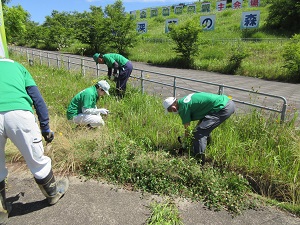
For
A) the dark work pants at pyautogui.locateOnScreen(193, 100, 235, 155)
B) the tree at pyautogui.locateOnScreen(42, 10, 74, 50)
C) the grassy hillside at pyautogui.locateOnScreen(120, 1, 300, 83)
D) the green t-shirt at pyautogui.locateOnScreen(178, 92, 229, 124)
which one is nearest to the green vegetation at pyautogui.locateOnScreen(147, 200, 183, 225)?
the dark work pants at pyautogui.locateOnScreen(193, 100, 235, 155)

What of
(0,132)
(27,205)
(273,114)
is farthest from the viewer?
(273,114)

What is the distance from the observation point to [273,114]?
385cm

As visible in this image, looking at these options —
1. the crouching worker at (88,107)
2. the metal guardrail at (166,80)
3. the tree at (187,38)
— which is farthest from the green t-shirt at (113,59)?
the tree at (187,38)

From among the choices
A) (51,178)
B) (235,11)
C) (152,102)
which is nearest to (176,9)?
(235,11)

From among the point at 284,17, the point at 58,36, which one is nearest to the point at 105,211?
the point at 284,17

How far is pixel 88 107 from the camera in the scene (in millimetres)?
4320

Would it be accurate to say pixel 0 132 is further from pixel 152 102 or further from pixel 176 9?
pixel 176 9

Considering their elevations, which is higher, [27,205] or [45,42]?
[45,42]

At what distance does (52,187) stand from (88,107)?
76.9 inches

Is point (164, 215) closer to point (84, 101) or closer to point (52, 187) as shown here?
point (52, 187)

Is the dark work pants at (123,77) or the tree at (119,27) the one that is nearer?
the dark work pants at (123,77)

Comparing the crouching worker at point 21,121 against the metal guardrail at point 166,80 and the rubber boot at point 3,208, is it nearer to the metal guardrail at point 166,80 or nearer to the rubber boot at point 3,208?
the rubber boot at point 3,208

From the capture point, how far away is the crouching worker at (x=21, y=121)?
212 cm

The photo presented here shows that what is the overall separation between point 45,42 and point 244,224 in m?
35.9
